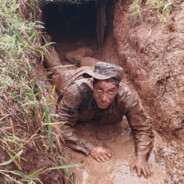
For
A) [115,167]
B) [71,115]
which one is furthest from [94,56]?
[115,167]

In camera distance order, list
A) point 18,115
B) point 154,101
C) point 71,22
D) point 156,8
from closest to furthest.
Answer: point 18,115, point 154,101, point 156,8, point 71,22

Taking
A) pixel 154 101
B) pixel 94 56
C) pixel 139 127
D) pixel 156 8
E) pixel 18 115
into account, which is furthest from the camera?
pixel 94 56

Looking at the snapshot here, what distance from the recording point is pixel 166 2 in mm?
3967

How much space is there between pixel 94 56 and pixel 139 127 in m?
2.46

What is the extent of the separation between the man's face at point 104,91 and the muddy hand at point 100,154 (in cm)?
55

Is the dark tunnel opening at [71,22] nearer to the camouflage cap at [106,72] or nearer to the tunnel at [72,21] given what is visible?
the tunnel at [72,21]

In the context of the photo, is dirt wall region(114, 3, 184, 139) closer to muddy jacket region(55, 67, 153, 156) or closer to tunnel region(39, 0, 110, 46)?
muddy jacket region(55, 67, 153, 156)

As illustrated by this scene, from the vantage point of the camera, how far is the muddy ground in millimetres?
3213

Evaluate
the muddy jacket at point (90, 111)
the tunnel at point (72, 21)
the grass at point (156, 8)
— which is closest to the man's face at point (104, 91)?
Result: the muddy jacket at point (90, 111)

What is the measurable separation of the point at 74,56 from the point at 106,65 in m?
2.47

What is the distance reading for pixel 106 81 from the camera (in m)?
3.09

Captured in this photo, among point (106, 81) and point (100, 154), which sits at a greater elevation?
point (106, 81)

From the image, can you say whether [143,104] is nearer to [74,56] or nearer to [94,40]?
[74,56]

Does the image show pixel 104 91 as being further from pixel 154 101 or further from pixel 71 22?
pixel 71 22
